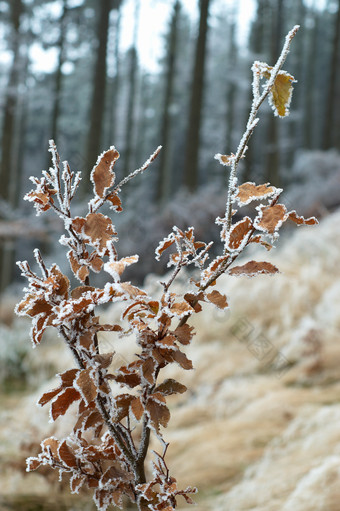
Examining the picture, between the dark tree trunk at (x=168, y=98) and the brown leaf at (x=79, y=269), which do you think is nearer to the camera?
the brown leaf at (x=79, y=269)

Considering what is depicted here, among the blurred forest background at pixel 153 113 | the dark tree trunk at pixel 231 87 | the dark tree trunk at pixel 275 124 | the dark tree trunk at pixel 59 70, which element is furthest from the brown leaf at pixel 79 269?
the dark tree trunk at pixel 231 87

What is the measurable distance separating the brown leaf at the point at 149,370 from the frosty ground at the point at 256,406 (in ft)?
3.28

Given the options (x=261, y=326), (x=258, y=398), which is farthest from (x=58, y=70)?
(x=258, y=398)

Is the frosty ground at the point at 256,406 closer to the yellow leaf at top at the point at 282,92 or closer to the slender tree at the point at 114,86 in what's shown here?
the yellow leaf at top at the point at 282,92

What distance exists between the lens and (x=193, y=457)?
2.27m

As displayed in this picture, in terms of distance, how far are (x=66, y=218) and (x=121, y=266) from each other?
0.46 ft

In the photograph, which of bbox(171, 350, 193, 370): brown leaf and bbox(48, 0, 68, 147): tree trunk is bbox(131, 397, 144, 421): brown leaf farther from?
bbox(48, 0, 68, 147): tree trunk

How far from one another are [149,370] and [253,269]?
247 millimetres

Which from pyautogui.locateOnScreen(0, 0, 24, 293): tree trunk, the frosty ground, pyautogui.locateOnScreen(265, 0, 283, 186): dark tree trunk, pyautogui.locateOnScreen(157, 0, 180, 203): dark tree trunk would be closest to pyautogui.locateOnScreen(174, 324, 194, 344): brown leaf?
the frosty ground

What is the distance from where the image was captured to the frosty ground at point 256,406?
189 centimetres

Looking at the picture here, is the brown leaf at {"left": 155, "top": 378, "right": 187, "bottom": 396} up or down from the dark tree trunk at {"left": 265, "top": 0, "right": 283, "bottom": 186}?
down

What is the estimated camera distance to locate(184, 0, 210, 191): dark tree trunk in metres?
8.19

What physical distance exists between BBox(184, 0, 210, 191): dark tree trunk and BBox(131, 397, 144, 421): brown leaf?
7903 mm

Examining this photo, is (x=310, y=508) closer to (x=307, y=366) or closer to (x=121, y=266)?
(x=121, y=266)
